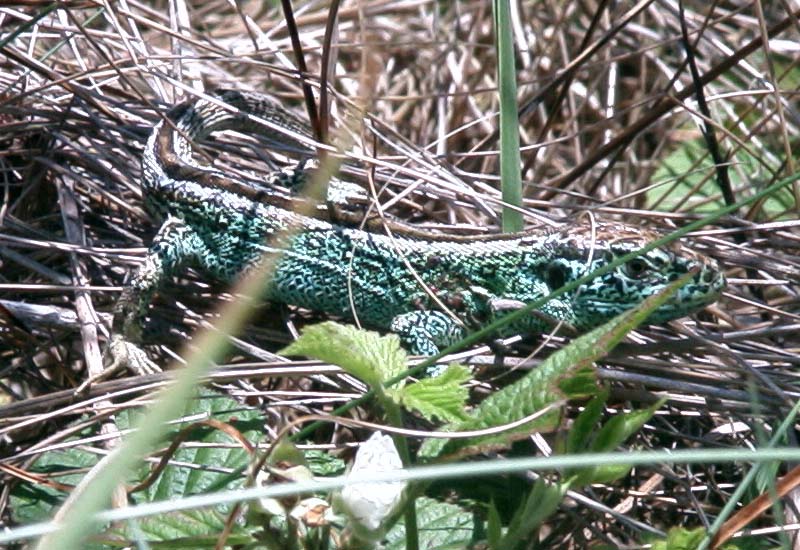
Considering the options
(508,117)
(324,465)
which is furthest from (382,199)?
(324,465)

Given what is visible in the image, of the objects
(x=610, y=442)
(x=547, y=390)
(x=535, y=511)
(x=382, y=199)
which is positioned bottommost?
(x=535, y=511)

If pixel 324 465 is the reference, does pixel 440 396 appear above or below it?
above

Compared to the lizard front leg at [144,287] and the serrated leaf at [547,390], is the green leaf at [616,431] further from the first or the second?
the lizard front leg at [144,287]

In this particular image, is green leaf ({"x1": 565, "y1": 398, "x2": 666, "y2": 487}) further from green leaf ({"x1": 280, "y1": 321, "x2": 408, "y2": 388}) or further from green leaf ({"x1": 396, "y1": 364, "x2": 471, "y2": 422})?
green leaf ({"x1": 280, "y1": 321, "x2": 408, "y2": 388})

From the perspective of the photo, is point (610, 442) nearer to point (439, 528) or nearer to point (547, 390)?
point (547, 390)

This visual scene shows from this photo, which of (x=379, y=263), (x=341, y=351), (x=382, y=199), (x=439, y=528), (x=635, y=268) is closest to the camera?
(x=341, y=351)

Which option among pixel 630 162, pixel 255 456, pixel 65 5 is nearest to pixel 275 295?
pixel 65 5

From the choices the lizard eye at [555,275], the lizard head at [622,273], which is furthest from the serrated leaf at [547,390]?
the lizard eye at [555,275]
